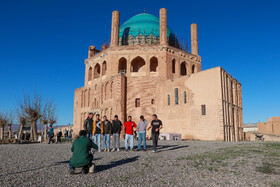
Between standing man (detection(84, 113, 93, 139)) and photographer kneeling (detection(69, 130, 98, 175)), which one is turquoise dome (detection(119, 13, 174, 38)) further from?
photographer kneeling (detection(69, 130, 98, 175))

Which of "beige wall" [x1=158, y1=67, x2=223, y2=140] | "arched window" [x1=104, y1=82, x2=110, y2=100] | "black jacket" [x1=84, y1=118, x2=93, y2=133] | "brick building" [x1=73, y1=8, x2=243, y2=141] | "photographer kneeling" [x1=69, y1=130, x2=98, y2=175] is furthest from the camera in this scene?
"arched window" [x1=104, y1=82, x2=110, y2=100]

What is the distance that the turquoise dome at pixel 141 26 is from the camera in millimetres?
32312

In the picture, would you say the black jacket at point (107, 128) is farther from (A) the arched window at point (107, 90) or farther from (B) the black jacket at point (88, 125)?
(A) the arched window at point (107, 90)

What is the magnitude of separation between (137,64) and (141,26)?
599 centimetres

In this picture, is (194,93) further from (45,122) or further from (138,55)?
(45,122)

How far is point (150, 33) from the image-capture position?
3212 centimetres

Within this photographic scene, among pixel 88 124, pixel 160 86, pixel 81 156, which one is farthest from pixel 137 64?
pixel 81 156

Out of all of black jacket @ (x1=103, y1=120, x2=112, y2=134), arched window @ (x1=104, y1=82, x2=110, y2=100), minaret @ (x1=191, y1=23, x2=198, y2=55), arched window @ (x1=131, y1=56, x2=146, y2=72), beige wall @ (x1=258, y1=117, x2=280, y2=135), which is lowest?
beige wall @ (x1=258, y1=117, x2=280, y2=135)

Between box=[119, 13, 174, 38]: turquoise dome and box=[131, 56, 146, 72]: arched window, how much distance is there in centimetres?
381

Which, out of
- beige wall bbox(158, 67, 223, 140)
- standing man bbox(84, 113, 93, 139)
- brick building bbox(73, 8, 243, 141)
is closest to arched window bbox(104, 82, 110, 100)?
brick building bbox(73, 8, 243, 141)

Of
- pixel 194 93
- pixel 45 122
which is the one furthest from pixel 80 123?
pixel 194 93

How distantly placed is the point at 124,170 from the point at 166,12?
90.6 ft

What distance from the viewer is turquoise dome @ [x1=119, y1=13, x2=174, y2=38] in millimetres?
32312

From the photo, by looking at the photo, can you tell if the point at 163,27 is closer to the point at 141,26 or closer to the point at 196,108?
the point at 141,26
